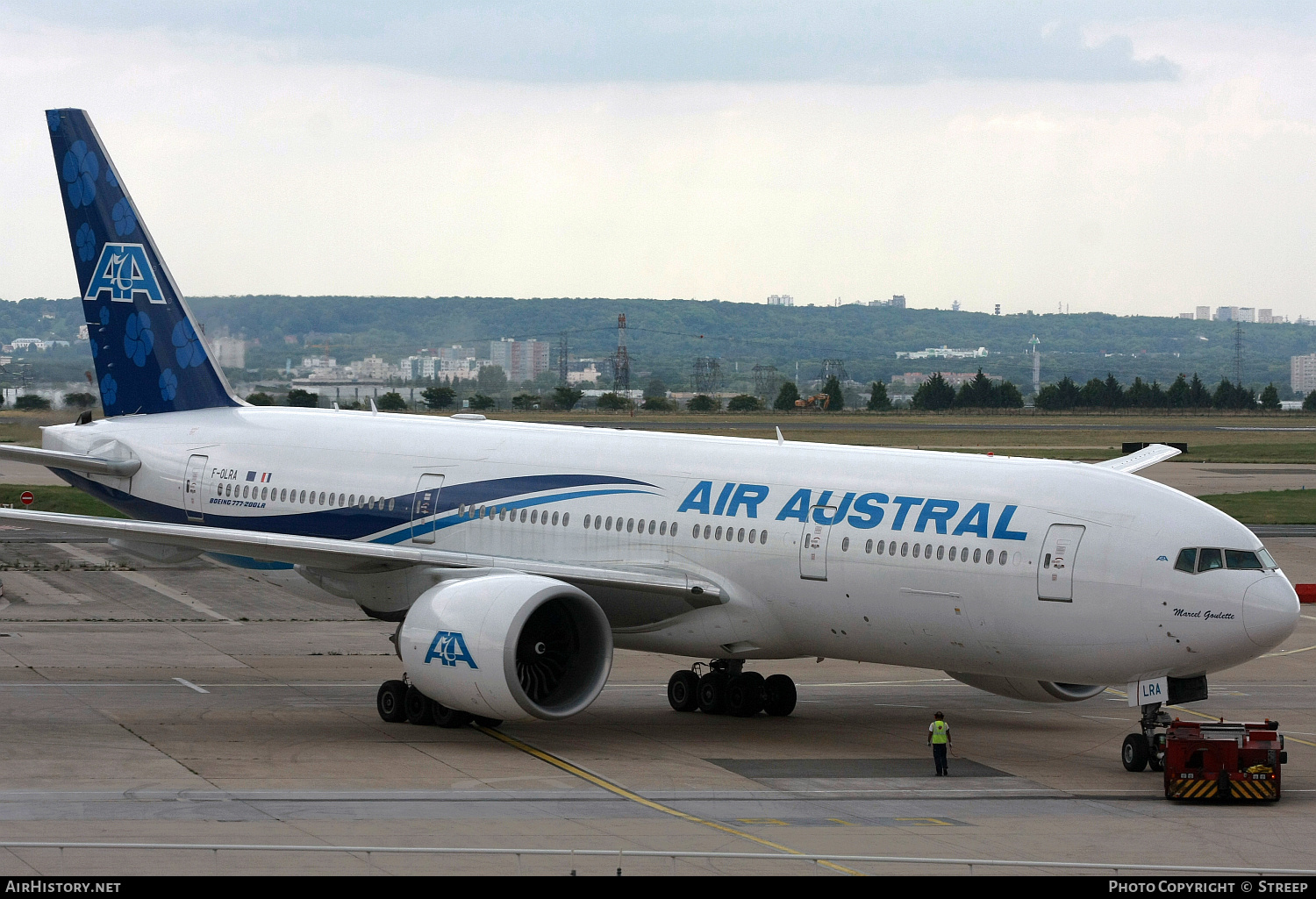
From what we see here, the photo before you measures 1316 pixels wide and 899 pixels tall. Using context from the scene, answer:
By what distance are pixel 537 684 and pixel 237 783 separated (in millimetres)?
5128

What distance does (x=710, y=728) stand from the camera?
26172mm

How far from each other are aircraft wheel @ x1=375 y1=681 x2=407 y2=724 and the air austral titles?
3 cm

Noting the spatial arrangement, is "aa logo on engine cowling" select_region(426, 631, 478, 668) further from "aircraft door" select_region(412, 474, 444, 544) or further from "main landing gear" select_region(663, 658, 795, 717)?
"main landing gear" select_region(663, 658, 795, 717)

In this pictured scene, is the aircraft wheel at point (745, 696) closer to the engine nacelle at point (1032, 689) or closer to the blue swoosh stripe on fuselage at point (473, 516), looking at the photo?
the engine nacelle at point (1032, 689)

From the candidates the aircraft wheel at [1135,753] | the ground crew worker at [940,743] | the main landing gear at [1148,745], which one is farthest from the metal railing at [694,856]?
the aircraft wheel at [1135,753]

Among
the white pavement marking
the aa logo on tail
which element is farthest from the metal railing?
the white pavement marking

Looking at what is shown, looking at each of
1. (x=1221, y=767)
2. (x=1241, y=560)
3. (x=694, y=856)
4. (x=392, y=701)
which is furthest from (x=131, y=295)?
(x=1221, y=767)

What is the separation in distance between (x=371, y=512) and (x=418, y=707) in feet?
14.0

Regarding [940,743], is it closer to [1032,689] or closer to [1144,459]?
[1032,689]

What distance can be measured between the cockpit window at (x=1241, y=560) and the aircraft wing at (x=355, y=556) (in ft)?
24.5

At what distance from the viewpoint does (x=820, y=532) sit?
23984 millimetres

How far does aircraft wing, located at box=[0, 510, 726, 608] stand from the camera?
2477cm
